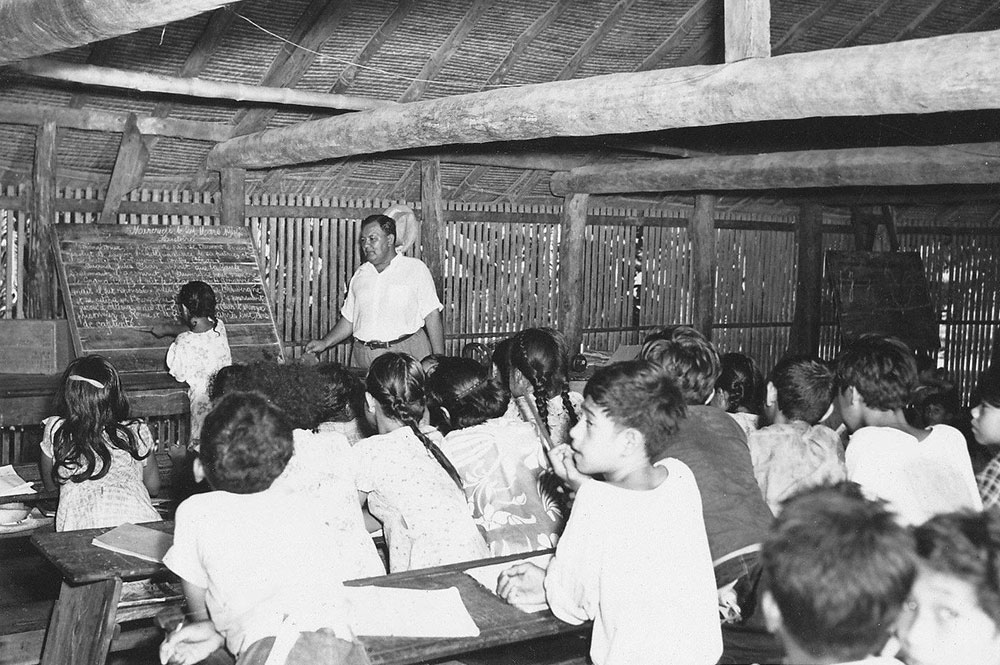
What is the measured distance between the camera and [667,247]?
1043cm

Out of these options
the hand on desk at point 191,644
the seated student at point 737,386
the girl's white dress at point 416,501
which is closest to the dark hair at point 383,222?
the seated student at point 737,386

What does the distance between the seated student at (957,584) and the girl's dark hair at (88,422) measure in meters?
3.23

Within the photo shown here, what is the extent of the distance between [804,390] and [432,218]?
5.03 meters

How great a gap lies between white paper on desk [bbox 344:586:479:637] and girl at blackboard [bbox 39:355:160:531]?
1512mm

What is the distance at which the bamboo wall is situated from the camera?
771 cm

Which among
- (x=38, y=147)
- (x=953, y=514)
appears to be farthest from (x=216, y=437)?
(x=38, y=147)

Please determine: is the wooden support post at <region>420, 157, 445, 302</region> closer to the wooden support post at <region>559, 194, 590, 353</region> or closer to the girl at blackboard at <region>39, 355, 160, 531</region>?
the wooden support post at <region>559, 194, 590, 353</region>

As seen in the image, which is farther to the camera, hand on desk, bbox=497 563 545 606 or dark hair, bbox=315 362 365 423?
dark hair, bbox=315 362 365 423

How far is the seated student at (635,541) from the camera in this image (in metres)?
2.46

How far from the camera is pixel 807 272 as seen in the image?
11.2 metres

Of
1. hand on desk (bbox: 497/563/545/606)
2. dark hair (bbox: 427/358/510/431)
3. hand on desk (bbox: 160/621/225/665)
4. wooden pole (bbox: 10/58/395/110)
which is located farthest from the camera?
wooden pole (bbox: 10/58/395/110)

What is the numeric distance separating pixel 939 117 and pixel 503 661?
676cm

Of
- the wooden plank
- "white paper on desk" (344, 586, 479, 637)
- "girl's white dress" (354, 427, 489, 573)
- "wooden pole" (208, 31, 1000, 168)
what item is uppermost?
the wooden plank

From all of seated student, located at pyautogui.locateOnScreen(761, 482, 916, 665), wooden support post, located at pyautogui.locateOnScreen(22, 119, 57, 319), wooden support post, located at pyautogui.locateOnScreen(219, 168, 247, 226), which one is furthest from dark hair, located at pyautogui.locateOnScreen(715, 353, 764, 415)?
wooden support post, located at pyautogui.locateOnScreen(22, 119, 57, 319)
